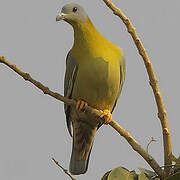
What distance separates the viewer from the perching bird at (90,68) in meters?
3.44

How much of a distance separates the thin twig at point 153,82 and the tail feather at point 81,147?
4.79ft

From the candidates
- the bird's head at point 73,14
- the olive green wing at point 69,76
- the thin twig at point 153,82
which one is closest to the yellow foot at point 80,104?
the olive green wing at point 69,76

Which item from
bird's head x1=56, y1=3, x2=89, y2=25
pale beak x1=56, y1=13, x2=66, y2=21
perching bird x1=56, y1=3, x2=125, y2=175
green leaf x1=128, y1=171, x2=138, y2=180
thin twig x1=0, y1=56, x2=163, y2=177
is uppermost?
bird's head x1=56, y1=3, x2=89, y2=25

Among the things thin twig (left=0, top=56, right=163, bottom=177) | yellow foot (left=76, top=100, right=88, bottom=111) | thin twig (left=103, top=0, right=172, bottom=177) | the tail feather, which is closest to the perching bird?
yellow foot (left=76, top=100, right=88, bottom=111)

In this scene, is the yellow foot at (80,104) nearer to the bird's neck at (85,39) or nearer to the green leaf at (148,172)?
the bird's neck at (85,39)

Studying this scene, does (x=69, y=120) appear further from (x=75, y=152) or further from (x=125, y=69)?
(x=125, y=69)

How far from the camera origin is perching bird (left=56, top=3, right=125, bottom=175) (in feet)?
11.3

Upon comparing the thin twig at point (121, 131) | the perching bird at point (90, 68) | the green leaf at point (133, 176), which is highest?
the perching bird at point (90, 68)

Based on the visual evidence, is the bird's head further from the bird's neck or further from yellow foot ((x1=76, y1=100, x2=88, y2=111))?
yellow foot ((x1=76, y1=100, x2=88, y2=111))

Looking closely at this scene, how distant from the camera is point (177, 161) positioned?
7.78 feet

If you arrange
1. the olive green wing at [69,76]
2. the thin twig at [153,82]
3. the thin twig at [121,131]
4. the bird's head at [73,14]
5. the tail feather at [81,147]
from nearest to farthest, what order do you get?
the thin twig at [121,131]
the thin twig at [153,82]
the bird's head at [73,14]
the olive green wing at [69,76]
the tail feather at [81,147]

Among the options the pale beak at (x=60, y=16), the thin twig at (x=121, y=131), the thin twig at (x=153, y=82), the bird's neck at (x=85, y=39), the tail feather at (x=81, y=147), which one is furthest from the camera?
the tail feather at (x=81, y=147)

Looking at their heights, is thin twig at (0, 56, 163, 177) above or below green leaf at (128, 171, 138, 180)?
above

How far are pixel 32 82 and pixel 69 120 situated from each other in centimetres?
164
